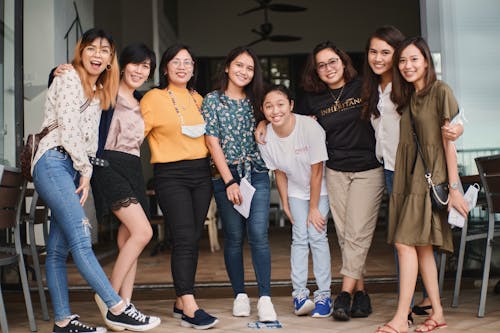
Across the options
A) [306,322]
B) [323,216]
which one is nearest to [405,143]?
[323,216]

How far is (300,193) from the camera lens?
119 inches

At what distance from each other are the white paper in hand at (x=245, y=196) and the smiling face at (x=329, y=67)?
0.65 meters

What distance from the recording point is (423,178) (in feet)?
8.52

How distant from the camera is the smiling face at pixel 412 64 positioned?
102 inches

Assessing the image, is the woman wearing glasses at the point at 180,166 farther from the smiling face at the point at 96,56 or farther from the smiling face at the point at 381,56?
the smiling face at the point at 381,56

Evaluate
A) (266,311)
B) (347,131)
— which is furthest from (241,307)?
(347,131)

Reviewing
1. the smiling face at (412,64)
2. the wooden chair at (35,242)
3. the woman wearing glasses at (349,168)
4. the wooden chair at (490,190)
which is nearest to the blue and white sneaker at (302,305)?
the woman wearing glasses at (349,168)

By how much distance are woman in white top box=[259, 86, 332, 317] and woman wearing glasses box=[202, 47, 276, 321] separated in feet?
0.29

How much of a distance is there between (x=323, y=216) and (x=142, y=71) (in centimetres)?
114

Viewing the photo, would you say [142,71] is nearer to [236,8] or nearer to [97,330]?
[97,330]

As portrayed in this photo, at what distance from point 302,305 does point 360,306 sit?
11.2 inches

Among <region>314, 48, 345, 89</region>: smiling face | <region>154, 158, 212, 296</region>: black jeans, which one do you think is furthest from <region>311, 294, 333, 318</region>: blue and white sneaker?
<region>314, 48, 345, 89</region>: smiling face

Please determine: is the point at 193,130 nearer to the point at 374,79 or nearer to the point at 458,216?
the point at 374,79

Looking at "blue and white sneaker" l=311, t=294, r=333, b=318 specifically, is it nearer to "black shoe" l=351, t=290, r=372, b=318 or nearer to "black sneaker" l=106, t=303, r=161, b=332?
"black shoe" l=351, t=290, r=372, b=318
